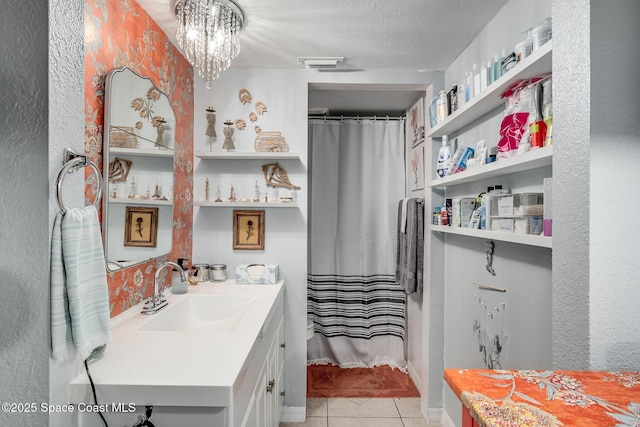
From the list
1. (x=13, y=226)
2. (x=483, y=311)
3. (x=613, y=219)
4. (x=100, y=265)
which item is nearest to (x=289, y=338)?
(x=483, y=311)

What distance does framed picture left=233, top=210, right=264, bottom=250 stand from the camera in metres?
2.37

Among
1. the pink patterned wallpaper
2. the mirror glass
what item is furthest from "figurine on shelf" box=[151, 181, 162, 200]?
the pink patterned wallpaper

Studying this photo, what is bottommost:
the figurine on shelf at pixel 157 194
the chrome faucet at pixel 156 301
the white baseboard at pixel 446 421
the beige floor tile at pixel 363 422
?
the beige floor tile at pixel 363 422

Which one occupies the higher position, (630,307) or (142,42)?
(142,42)

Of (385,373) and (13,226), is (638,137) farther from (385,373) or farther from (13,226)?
(385,373)

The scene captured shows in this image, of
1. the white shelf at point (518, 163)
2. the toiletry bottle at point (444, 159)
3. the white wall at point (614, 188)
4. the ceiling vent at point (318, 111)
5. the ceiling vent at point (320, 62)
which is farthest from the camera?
the ceiling vent at point (318, 111)

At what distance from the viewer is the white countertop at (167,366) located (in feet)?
3.10

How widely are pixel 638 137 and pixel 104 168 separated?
1.81 m

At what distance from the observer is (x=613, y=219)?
2.80 feet

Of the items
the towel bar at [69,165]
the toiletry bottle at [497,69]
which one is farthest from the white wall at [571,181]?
the towel bar at [69,165]

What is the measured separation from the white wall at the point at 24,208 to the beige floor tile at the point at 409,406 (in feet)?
7.59

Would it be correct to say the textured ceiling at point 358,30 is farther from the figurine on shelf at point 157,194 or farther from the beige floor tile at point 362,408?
the beige floor tile at point 362,408

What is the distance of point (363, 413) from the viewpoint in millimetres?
2420

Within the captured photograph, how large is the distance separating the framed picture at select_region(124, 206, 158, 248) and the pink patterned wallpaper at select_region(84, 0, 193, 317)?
13 cm
